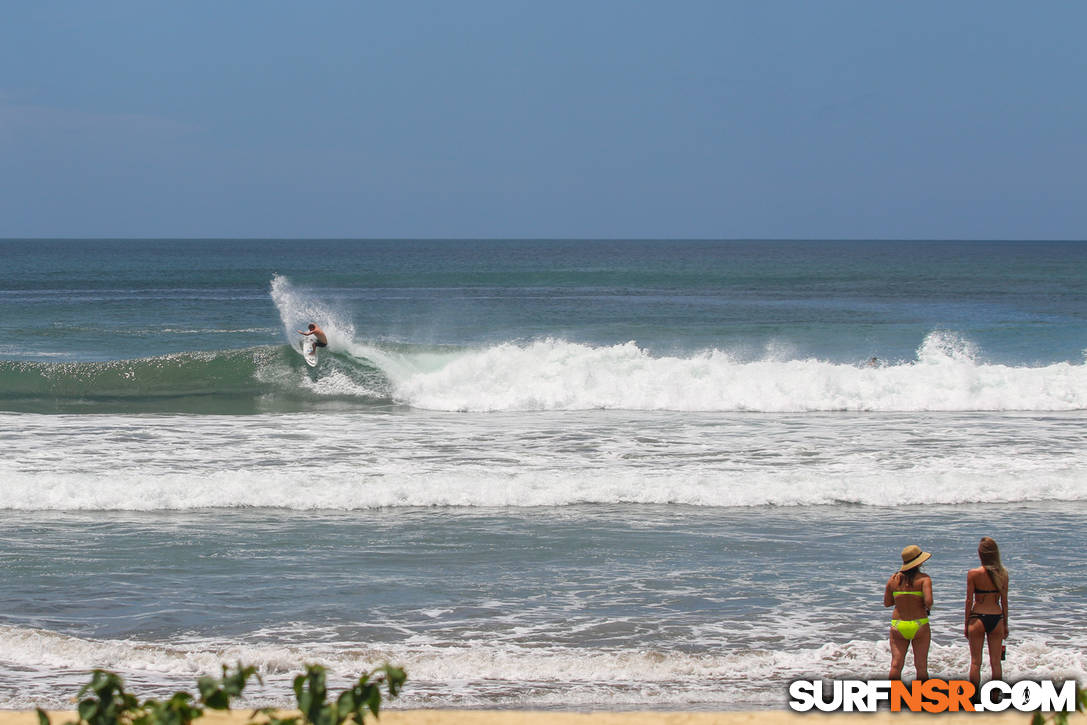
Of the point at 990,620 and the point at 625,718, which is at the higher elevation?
the point at 990,620

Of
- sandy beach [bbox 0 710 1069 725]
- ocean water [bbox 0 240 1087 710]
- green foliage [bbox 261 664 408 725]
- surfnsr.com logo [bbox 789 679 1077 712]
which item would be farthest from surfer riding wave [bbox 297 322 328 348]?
green foliage [bbox 261 664 408 725]

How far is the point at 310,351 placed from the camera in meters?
24.6

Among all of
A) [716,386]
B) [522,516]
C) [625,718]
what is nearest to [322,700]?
[625,718]

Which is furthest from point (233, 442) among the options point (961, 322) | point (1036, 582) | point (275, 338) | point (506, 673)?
point (961, 322)

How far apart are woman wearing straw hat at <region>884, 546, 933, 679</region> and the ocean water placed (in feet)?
1.80

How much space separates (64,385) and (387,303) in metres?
27.1

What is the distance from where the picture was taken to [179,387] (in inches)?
930

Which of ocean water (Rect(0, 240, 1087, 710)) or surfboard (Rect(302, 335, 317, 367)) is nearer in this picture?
ocean water (Rect(0, 240, 1087, 710))

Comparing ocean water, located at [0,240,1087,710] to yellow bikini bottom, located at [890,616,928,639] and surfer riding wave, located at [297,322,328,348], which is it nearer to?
yellow bikini bottom, located at [890,616,928,639]

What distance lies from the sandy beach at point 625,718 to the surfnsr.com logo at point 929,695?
102mm

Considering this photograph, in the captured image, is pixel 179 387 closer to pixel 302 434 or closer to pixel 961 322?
pixel 302 434

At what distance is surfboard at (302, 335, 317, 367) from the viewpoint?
24500 millimetres

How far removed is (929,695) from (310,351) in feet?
63.1

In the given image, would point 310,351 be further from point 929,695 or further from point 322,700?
point 322,700
